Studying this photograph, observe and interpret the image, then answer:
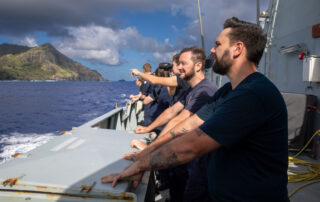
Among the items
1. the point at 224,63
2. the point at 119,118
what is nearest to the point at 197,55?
the point at 224,63

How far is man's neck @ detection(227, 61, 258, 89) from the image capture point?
1246 mm

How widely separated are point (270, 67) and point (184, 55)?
520 centimetres

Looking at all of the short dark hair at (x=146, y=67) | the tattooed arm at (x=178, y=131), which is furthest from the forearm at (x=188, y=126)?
the short dark hair at (x=146, y=67)

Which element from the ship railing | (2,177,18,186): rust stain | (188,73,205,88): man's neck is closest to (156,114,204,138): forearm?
(188,73,205,88): man's neck

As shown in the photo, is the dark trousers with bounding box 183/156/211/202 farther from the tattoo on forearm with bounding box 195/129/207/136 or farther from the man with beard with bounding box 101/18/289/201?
the tattoo on forearm with bounding box 195/129/207/136

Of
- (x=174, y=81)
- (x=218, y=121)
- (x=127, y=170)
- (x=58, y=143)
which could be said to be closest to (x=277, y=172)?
(x=218, y=121)

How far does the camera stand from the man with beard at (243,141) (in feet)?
3.16

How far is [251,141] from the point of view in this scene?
40.9 inches

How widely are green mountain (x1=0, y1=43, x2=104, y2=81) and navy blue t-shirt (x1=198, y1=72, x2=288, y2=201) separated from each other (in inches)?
6500

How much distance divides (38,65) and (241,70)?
186818 mm

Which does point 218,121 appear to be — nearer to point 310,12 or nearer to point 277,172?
point 277,172

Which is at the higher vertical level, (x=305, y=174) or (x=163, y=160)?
(x=163, y=160)

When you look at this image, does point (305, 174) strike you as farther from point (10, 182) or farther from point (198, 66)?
point (10, 182)

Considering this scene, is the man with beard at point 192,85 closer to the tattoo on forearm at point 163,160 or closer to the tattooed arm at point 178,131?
the tattooed arm at point 178,131
